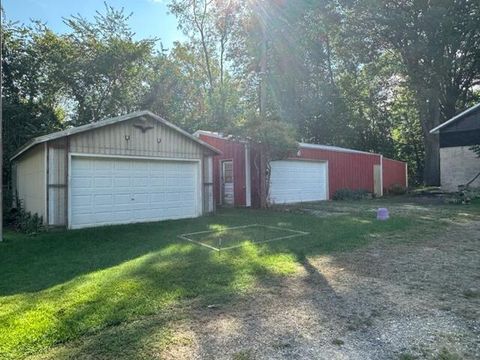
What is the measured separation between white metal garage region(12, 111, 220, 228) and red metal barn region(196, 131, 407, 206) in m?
2.58

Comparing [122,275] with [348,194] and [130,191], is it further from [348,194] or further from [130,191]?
[348,194]

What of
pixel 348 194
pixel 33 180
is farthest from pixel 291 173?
pixel 33 180

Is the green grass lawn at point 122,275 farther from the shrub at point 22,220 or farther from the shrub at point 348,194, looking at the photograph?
the shrub at point 348,194

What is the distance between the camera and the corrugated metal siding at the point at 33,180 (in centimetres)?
980

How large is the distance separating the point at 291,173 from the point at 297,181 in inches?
22.5

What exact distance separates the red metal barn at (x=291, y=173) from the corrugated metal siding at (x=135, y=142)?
2786 millimetres

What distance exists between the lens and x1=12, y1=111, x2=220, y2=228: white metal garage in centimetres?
960

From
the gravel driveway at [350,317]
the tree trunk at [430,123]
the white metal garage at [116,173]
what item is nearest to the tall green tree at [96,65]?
the white metal garage at [116,173]

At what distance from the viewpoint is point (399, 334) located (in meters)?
→ 3.31

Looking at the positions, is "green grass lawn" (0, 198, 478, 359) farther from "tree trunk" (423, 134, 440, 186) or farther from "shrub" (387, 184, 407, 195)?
"tree trunk" (423, 134, 440, 186)

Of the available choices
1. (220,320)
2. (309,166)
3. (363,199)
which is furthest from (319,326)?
(363,199)

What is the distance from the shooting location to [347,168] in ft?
64.9

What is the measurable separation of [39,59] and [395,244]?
2037cm

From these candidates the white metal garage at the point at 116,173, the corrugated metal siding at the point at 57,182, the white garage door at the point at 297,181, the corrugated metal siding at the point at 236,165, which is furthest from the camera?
the white garage door at the point at 297,181
